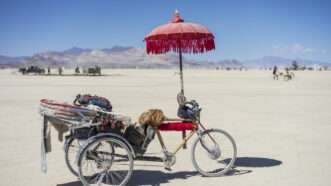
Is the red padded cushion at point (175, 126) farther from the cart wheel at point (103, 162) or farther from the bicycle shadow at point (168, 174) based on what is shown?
the cart wheel at point (103, 162)

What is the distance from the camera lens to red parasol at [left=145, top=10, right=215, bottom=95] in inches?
278

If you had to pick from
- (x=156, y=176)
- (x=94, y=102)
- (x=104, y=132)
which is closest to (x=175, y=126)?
(x=156, y=176)

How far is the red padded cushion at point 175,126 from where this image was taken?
624 cm

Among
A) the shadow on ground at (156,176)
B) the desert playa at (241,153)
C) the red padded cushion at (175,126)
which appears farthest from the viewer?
the desert playa at (241,153)

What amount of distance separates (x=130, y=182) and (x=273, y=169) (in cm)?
234

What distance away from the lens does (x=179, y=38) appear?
7695 mm

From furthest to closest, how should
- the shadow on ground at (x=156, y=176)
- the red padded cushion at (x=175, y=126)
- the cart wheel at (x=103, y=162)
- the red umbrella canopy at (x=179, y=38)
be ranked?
1. the red umbrella canopy at (x=179, y=38)
2. the shadow on ground at (x=156, y=176)
3. the red padded cushion at (x=175, y=126)
4. the cart wheel at (x=103, y=162)

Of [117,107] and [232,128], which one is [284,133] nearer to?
[232,128]

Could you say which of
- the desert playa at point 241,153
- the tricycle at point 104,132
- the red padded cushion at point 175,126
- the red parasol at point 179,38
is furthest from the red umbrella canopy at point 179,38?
the desert playa at point 241,153

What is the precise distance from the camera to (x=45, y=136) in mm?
5996

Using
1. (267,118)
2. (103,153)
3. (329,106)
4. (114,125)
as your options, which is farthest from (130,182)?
(329,106)

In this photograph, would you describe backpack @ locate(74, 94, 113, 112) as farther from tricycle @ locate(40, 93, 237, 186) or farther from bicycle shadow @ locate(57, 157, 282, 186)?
bicycle shadow @ locate(57, 157, 282, 186)

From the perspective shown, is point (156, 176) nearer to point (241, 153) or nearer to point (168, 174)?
point (168, 174)

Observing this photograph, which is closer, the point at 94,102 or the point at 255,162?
the point at 94,102
